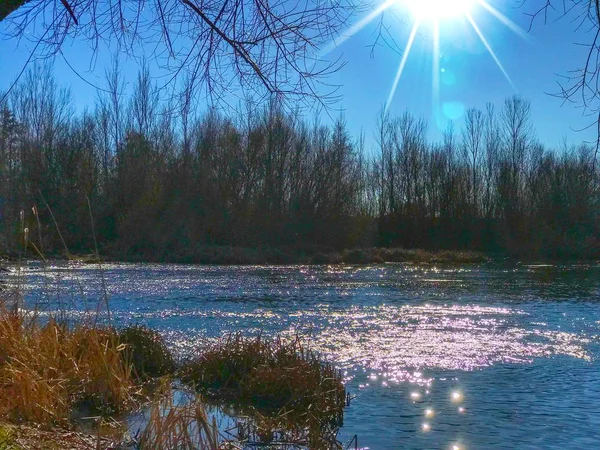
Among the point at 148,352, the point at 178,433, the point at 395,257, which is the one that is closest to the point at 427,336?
the point at 148,352

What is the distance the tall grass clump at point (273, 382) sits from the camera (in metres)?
6.99

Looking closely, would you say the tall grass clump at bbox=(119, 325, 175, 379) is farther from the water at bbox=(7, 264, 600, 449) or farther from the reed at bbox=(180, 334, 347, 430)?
the water at bbox=(7, 264, 600, 449)

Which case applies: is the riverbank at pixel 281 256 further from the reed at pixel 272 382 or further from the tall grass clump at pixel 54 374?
the tall grass clump at pixel 54 374

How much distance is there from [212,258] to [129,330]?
100ft

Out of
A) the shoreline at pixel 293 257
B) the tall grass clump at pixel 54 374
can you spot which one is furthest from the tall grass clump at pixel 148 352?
the shoreline at pixel 293 257

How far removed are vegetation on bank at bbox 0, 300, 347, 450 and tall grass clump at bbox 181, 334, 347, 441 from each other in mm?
12

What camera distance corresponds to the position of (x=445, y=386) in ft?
28.6

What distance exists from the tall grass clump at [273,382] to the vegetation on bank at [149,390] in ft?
0.04

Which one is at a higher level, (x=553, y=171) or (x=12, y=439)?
(x=553, y=171)

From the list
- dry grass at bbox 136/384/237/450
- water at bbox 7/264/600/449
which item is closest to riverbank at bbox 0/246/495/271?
water at bbox 7/264/600/449

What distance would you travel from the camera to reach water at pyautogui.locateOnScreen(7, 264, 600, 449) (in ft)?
23.0

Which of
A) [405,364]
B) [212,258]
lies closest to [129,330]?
[405,364]

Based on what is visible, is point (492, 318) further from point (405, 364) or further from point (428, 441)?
point (428, 441)

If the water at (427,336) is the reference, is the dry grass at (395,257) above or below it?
above
